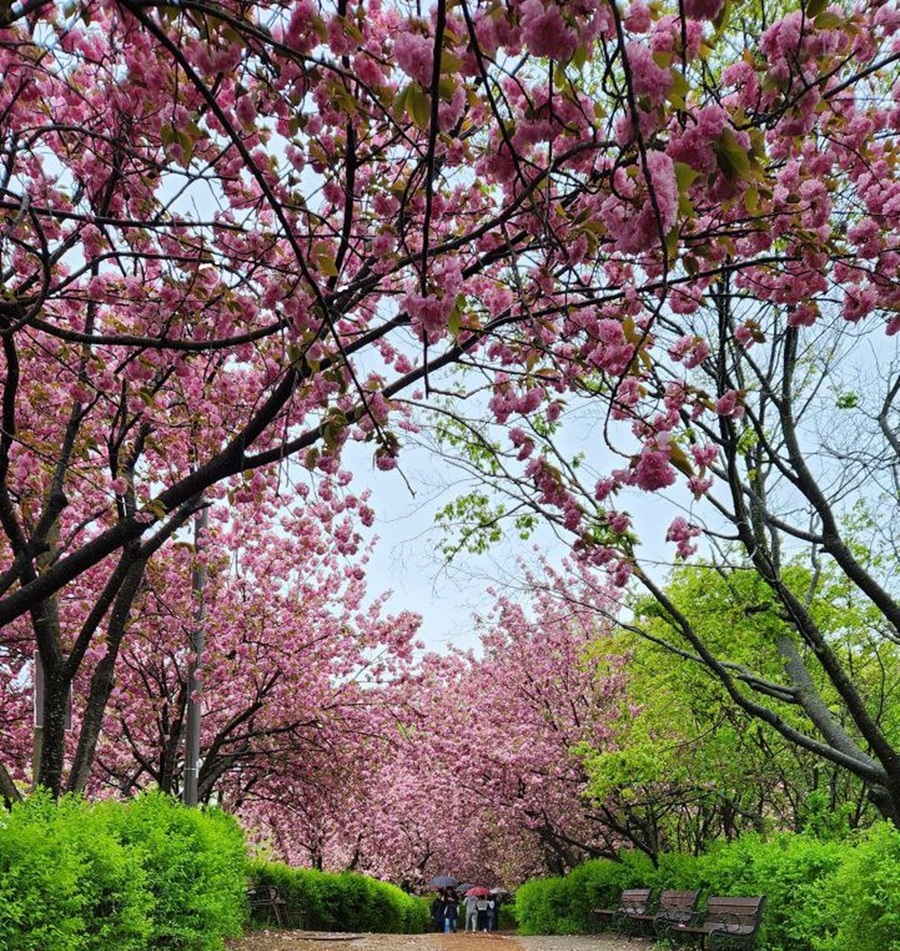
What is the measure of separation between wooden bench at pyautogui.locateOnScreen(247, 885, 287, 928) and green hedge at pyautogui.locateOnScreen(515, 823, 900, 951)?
656 centimetres

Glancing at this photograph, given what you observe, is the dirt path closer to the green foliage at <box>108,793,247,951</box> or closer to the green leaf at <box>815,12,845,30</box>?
the green foliage at <box>108,793,247,951</box>

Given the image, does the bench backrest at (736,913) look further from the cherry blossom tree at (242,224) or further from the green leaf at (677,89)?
the green leaf at (677,89)

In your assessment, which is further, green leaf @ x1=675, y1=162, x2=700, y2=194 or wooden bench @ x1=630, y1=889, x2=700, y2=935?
wooden bench @ x1=630, y1=889, x2=700, y2=935

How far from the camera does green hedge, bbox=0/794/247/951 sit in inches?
213

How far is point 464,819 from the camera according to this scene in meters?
26.8

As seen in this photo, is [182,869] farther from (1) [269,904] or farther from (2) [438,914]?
(2) [438,914]

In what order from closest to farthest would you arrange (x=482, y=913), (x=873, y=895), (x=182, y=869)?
(x=873, y=895), (x=182, y=869), (x=482, y=913)

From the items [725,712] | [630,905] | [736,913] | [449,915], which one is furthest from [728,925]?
[449,915]

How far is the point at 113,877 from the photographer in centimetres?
673

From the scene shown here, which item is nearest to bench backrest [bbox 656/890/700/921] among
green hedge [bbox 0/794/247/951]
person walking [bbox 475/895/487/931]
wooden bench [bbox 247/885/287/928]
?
wooden bench [bbox 247/885/287/928]

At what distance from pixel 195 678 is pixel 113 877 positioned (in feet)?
→ 19.3

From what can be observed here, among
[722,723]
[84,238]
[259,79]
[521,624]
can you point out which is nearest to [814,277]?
[259,79]

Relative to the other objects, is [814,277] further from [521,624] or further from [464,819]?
[464,819]

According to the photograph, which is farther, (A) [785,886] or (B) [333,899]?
(B) [333,899]
